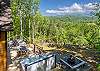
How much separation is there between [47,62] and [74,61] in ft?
7.93

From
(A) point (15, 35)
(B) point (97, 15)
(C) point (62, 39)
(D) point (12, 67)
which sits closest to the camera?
(D) point (12, 67)

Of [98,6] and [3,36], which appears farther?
[98,6]

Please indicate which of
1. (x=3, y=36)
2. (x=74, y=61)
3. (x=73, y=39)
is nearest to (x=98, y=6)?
(x=74, y=61)

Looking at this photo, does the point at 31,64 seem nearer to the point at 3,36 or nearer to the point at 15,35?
the point at 3,36

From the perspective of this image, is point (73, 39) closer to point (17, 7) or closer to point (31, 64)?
point (17, 7)

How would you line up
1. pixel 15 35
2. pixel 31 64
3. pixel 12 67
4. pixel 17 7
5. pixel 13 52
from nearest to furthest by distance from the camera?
pixel 31 64 → pixel 12 67 → pixel 13 52 → pixel 17 7 → pixel 15 35

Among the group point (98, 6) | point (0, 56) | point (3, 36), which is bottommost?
point (0, 56)

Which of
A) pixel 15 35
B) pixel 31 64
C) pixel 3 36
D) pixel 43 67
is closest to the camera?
pixel 3 36

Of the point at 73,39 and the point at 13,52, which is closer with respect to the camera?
the point at 13,52

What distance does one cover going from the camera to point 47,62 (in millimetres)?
17266

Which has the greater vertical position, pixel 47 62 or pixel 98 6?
pixel 98 6

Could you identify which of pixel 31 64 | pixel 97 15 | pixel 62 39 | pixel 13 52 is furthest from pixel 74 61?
pixel 62 39

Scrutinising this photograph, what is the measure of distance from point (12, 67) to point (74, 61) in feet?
19.7

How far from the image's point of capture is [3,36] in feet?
27.5
